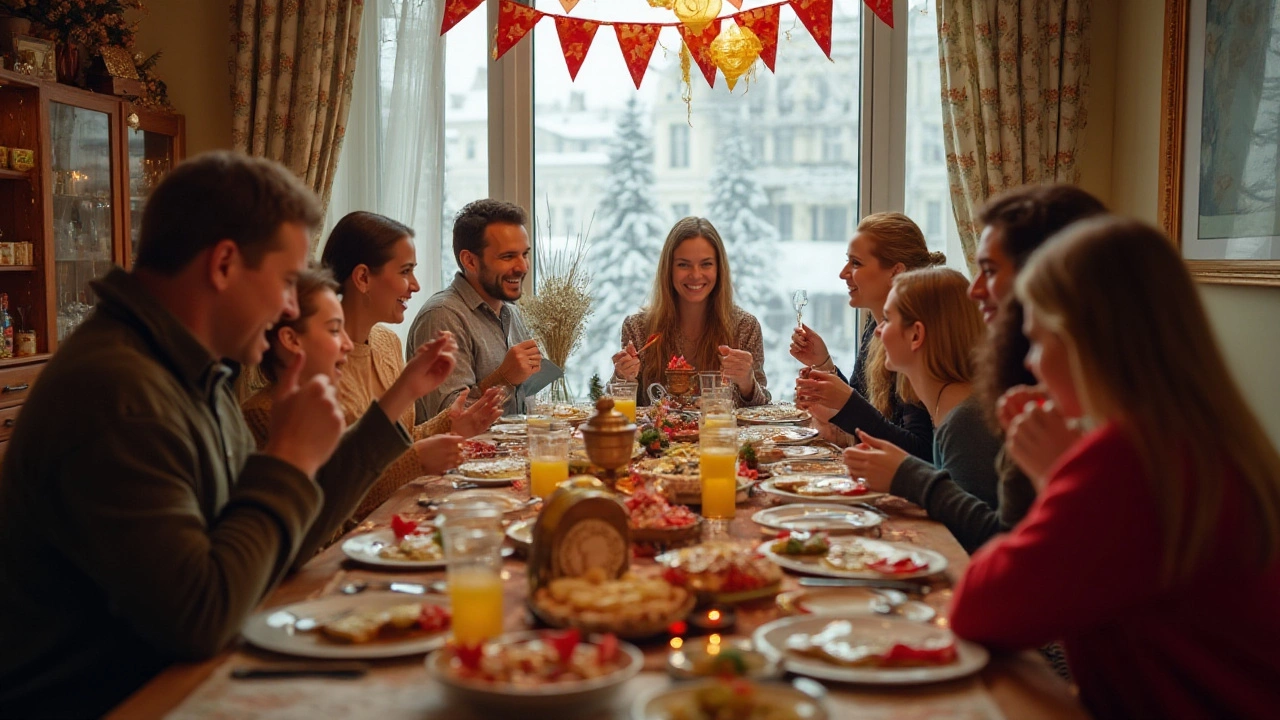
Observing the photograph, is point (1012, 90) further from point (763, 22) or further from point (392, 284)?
point (392, 284)

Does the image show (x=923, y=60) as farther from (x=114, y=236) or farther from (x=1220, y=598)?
(x=1220, y=598)

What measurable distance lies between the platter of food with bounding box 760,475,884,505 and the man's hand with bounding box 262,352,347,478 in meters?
1.12

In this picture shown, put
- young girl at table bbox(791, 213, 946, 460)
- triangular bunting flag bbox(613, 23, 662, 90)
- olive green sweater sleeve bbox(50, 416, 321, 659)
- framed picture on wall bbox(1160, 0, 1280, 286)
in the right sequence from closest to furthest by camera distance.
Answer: olive green sweater sleeve bbox(50, 416, 321, 659)
young girl at table bbox(791, 213, 946, 460)
framed picture on wall bbox(1160, 0, 1280, 286)
triangular bunting flag bbox(613, 23, 662, 90)

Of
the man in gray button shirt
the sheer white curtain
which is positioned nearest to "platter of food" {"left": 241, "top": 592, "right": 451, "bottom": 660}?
the man in gray button shirt

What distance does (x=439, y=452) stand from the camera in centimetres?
259

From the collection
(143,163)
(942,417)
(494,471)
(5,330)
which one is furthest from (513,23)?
(942,417)

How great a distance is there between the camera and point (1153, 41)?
14.8ft

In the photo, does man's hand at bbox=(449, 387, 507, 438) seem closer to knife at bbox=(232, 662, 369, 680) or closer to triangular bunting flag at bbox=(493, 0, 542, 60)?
knife at bbox=(232, 662, 369, 680)

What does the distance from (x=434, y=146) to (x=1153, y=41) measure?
314 centimetres

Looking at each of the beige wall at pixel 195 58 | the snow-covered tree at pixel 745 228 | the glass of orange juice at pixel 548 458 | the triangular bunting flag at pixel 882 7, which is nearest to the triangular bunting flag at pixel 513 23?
the snow-covered tree at pixel 745 228

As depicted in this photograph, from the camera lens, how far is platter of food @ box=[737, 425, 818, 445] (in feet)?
10.7

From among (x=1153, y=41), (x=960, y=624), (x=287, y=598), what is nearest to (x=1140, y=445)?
(x=960, y=624)

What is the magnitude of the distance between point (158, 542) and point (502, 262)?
3161mm

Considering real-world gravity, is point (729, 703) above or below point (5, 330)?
below
